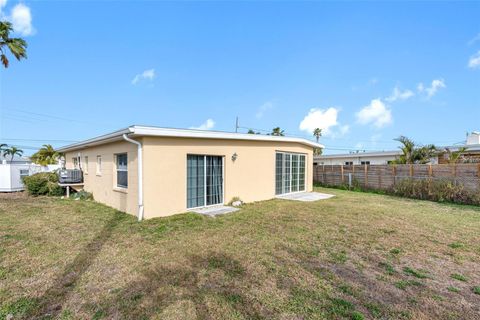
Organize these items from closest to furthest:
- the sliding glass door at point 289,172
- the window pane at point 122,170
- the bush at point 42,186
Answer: the window pane at point 122,170 < the sliding glass door at point 289,172 < the bush at point 42,186

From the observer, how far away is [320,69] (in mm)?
14609

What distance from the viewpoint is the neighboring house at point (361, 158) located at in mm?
19266

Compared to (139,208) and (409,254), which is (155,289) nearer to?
(139,208)

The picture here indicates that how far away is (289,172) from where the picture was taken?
12828 millimetres

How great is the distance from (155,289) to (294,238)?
3.38 metres

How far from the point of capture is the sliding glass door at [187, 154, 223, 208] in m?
8.48

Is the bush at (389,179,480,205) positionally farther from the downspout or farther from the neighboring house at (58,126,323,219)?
the downspout

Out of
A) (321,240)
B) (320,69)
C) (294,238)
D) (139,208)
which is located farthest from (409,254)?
(320,69)

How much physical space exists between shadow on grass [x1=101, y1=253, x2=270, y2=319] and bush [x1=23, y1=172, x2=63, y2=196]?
12.3 metres

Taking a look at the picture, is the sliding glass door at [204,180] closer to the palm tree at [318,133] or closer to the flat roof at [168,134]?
the flat roof at [168,134]

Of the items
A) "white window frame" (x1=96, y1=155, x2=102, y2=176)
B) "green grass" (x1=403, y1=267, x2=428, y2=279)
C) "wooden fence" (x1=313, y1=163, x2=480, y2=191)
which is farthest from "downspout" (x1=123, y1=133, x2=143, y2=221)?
"wooden fence" (x1=313, y1=163, x2=480, y2=191)

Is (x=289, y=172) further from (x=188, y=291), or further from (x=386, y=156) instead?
(x=386, y=156)

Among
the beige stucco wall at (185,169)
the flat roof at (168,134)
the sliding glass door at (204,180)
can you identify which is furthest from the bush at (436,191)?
the sliding glass door at (204,180)

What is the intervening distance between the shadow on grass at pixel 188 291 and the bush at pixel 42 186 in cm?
1230
